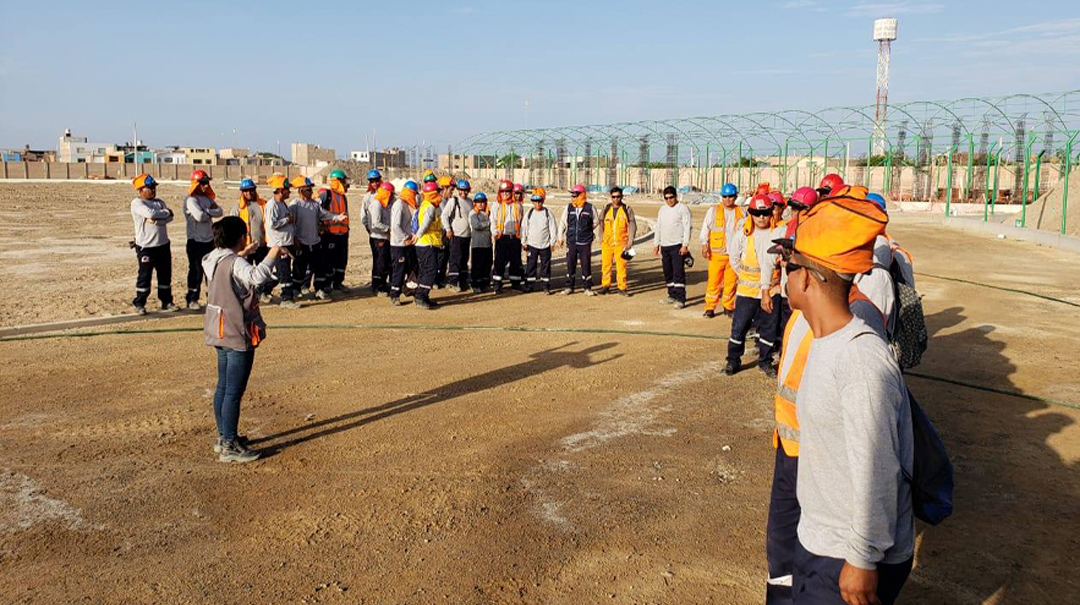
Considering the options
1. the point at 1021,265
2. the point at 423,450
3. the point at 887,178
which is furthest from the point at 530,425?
the point at 887,178

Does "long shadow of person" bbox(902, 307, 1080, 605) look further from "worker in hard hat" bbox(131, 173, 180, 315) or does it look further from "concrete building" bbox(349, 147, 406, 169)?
"concrete building" bbox(349, 147, 406, 169)

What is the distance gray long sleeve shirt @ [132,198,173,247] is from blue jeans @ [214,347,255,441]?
5880 mm

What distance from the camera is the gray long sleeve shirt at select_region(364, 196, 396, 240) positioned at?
43.4 feet

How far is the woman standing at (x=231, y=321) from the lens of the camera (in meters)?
5.74

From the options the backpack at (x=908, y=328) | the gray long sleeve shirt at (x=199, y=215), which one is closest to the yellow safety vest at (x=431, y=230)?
the gray long sleeve shirt at (x=199, y=215)

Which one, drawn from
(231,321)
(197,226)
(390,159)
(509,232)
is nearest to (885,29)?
(390,159)

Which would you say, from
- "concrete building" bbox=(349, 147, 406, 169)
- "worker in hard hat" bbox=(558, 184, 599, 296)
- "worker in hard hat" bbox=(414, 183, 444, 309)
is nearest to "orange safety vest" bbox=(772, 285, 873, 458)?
"worker in hard hat" bbox=(414, 183, 444, 309)

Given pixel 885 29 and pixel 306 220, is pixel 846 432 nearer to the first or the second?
pixel 306 220

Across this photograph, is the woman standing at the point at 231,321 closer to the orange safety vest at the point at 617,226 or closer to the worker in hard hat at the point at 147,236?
the worker in hard hat at the point at 147,236

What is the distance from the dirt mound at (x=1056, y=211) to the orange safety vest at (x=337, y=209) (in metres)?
20.5

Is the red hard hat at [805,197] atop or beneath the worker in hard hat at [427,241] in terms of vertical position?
→ atop

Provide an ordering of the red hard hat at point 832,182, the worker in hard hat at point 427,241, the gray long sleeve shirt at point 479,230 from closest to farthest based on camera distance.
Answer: the red hard hat at point 832,182 → the worker in hard hat at point 427,241 → the gray long sleeve shirt at point 479,230

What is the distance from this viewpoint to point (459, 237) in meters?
14.0

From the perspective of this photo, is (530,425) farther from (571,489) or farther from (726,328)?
(726,328)
